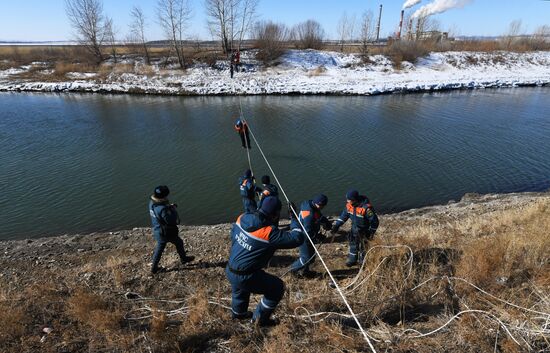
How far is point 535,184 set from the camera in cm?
1371

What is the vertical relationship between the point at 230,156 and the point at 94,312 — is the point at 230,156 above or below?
below

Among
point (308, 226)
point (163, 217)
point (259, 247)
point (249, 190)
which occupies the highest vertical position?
point (259, 247)

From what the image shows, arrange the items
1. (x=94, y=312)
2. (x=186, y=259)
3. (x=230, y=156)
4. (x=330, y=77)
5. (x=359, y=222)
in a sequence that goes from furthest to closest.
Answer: (x=330, y=77)
(x=230, y=156)
(x=186, y=259)
(x=359, y=222)
(x=94, y=312)

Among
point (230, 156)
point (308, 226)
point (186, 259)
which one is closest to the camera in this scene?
point (308, 226)

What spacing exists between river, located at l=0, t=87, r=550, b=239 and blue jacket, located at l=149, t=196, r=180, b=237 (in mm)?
4831

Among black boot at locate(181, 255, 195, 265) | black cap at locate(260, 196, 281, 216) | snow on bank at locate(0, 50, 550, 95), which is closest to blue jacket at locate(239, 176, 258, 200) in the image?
black boot at locate(181, 255, 195, 265)

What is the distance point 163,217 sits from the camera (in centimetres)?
611

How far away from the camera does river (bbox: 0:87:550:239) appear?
11.8 meters

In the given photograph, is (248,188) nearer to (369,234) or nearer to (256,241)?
(369,234)

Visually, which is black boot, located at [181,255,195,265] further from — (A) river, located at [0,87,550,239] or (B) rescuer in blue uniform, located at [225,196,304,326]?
(A) river, located at [0,87,550,239]

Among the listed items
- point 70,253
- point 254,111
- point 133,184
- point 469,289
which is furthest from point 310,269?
point 254,111

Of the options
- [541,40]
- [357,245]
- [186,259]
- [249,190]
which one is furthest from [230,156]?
[541,40]

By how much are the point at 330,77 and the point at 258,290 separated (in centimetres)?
3727

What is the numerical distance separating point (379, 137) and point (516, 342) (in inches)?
632
